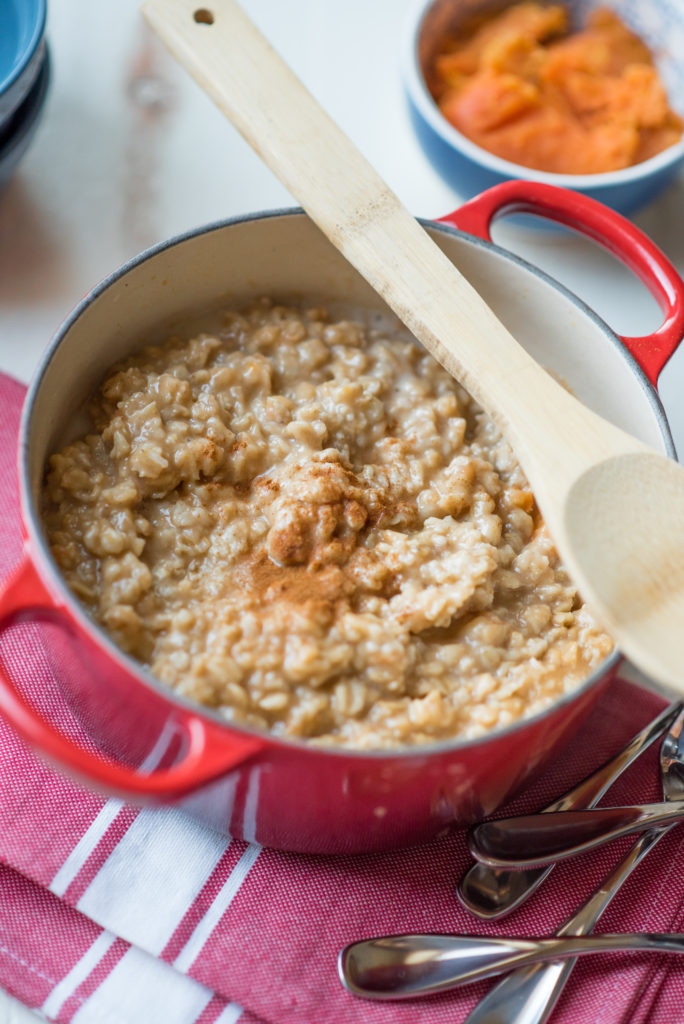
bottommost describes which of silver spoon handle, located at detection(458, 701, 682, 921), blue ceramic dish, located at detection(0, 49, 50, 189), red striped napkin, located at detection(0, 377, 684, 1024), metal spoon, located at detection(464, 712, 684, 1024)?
metal spoon, located at detection(464, 712, 684, 1024)

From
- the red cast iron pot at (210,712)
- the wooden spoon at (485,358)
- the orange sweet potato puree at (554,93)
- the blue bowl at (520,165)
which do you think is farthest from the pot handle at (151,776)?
the orange sweet potato puree at (554,93)

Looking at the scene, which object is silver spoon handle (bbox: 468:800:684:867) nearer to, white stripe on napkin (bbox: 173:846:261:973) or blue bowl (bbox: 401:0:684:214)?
white stripe on napkin (bbox: 173:846:261:973)

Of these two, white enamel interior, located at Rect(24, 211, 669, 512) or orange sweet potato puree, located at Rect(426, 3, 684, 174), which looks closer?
white enamel interior, located at Rect(24, 211, 669, 512)

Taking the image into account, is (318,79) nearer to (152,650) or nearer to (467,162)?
(467,162)

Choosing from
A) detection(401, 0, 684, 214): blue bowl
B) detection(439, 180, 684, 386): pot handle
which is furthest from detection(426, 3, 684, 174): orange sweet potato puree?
detection(439, 180, 684, 386): pot handle

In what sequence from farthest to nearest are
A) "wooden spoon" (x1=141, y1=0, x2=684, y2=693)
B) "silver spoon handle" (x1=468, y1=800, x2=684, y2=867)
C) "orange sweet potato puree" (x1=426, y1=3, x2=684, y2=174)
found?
1. "orange sweet potato puree" (x1=426, y1=3, x2=684, y2=174)
2. "silver spoon handle" (x1=468, y1=800, x2=684, y2=867)
3. "wooden spoon" (x1=141, y1=0, x2=684, y2=693)

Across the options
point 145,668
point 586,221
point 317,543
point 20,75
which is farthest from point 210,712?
point 20,75

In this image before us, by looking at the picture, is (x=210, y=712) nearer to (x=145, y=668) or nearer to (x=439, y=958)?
(x=145, y=668)
